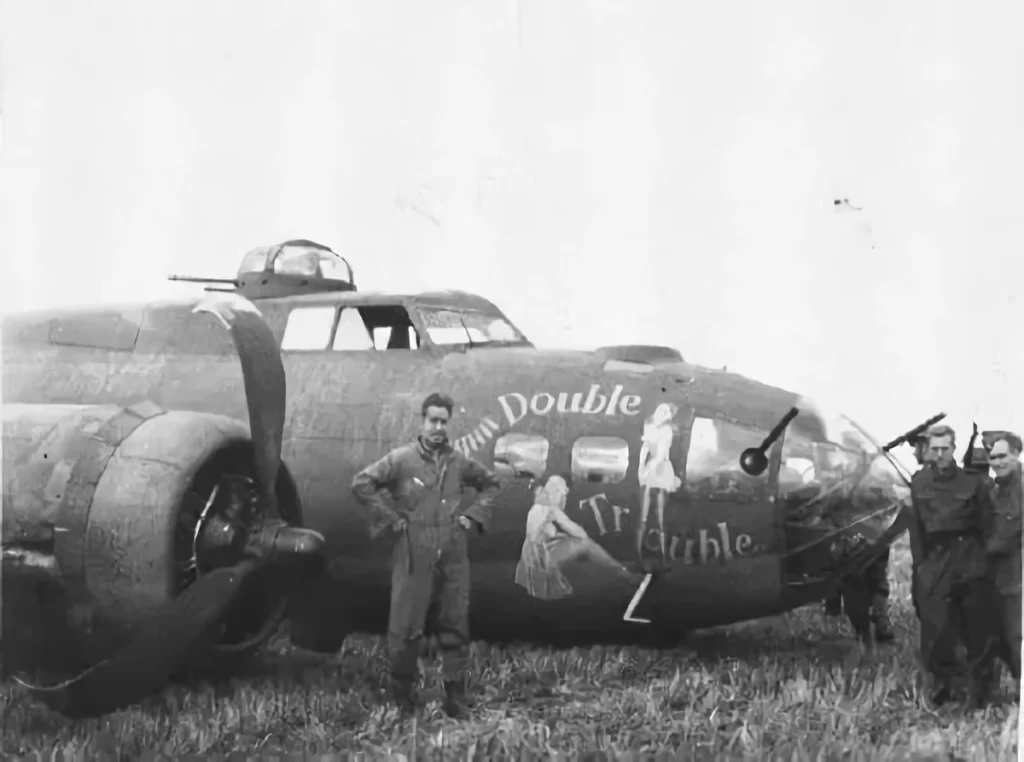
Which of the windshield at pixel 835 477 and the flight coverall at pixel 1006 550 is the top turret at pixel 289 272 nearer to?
the windshield at pixel 835 477

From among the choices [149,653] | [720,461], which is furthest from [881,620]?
[149,653]

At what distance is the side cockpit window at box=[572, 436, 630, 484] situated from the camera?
15.1 ft

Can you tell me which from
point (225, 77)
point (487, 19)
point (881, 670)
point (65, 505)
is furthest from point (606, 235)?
point (65, 505)

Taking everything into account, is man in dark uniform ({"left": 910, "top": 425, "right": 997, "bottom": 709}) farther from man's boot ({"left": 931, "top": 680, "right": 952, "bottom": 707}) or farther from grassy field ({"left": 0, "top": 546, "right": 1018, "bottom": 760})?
grassy field ({"left": 0, "top": 546, "right": 1018, "bottom": 760})

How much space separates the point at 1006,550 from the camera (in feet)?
15.3

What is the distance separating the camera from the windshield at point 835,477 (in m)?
4.59

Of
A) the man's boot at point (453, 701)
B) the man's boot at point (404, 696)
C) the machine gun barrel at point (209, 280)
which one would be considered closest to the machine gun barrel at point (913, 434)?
the man's boot at point (453, 701)

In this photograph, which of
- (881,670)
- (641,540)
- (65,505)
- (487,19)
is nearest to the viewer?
(65,505)

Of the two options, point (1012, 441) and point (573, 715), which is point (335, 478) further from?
point (1012, 441)

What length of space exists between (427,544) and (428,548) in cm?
2

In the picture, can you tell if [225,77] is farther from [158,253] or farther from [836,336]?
[836,336]

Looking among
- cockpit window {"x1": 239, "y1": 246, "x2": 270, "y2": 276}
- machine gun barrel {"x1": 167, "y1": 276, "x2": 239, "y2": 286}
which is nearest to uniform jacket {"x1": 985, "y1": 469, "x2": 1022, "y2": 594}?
cockpit window {"x1": 239, "y1": 246, "x2": 270, "y2": 276}

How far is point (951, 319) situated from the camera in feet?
17.2

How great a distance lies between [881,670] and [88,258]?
516 cm
